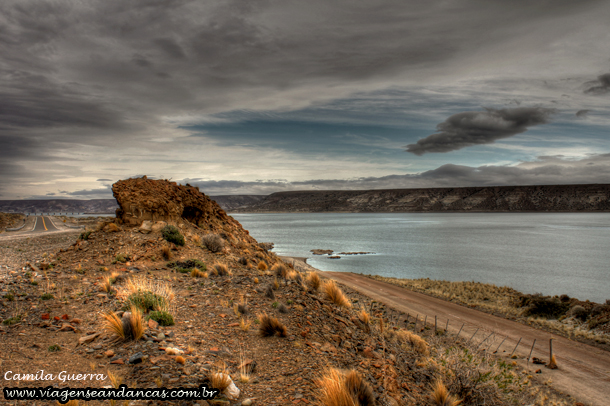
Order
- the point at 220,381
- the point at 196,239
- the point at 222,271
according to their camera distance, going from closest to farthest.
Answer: the point at 220,381, the point at 222,271, the point at 196,239

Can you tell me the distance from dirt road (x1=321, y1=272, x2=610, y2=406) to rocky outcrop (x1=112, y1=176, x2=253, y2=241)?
12693mm

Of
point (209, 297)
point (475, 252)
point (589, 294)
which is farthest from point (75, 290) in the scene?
point (475, 252)

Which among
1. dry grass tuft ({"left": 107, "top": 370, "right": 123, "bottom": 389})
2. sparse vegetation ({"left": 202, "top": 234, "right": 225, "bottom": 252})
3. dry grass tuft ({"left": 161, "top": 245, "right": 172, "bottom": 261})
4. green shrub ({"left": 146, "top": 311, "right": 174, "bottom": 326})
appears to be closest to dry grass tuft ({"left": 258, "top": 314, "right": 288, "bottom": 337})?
green shrub ({"left": 146, "top": 311, "right": 174, "bottom": 326})

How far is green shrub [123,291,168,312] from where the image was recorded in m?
6.72

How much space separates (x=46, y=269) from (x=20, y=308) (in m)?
5.01

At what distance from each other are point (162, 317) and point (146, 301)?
2.28ft

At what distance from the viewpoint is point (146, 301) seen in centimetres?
684

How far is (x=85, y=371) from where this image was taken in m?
4.46

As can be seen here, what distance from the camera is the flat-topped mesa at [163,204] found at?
49.9ft

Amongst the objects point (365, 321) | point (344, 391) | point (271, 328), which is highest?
point (344, 391)

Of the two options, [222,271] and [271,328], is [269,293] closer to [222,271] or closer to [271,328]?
[271,328]

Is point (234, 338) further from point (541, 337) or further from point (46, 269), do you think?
point (541, 337)

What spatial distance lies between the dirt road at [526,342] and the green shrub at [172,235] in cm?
1306

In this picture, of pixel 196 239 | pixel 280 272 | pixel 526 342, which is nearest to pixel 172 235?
pixel 196 239
